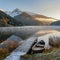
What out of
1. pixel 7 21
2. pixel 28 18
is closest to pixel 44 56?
pixel 28 18

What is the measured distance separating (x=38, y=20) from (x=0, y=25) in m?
0.81

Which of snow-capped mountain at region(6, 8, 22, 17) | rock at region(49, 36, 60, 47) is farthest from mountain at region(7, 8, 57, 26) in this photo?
rock at region(49, 36, 60, 47)

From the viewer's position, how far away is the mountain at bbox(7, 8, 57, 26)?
13.2 feet

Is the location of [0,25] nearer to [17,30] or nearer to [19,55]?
[17,30]

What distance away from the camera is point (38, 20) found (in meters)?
4.09

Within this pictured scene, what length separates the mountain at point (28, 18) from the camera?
13.2ft

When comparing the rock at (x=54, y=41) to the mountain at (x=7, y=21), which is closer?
the rock at (x=54, y=41)

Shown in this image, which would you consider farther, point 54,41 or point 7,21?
point 7,21

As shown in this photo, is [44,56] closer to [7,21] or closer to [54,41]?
[54,41]

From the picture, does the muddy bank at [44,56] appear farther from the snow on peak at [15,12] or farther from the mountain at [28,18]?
the snow on peak at [15,12]

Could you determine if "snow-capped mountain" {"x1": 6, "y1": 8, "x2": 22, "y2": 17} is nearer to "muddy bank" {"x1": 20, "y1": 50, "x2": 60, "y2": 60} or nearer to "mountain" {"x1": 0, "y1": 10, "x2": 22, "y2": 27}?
"mountain" {"x1": 0, "y1": 10, "x2": 22, "y2": 27}

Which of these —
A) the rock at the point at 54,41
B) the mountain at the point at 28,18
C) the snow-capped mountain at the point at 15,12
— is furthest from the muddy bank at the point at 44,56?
the snow-capped mountain at the point at 15,12

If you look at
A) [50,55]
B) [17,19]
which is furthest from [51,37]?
[17,19]

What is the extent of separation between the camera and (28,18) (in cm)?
407
